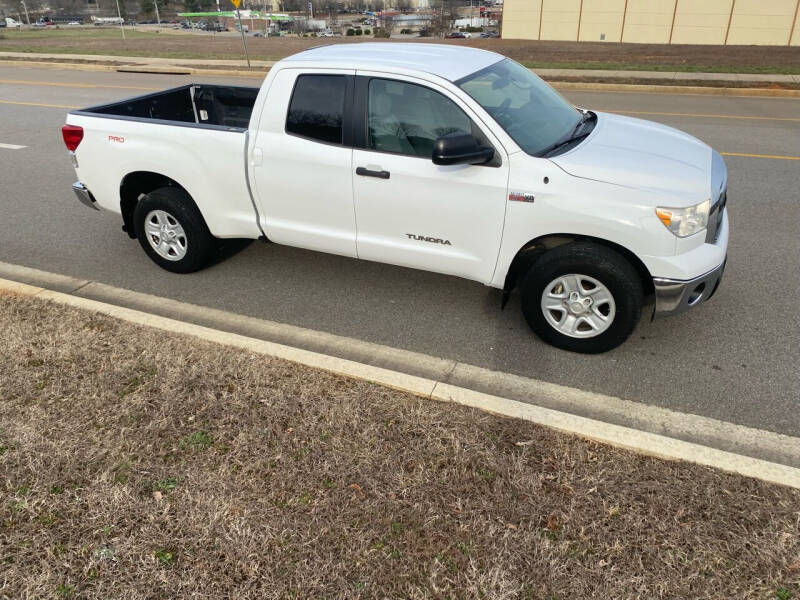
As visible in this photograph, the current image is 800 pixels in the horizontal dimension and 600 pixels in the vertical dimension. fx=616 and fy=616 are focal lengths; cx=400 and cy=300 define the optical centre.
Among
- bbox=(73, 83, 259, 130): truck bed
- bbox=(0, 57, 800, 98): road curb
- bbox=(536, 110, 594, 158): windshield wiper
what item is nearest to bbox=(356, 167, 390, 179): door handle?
bbox=(536, 110, 594, 158): windshield wiper

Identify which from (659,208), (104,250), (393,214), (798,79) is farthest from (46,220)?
(798,79)

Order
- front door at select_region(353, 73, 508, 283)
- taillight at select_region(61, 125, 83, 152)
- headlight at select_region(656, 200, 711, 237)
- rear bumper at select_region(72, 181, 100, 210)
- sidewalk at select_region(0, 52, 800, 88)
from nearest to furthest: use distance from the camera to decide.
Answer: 1. headlight at select_region(656, 200, 711, 237)
2. front door at select_region(353, 73, 508, 283)
3. taillight at select_region(61, 125, 83, 152)
4. rear bumper at select_region(72, 181, 100, 210)
5. sidewalk at select_region(0, 52, 800, 88)

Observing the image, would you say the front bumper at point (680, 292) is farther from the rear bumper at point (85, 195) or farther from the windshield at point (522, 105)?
the rear bumper at point (85, 195)

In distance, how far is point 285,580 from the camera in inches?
101

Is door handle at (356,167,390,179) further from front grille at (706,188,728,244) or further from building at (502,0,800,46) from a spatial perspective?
building at (502,0,800,46)

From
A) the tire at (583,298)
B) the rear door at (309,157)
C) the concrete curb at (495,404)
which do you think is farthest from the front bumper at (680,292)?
the rear door at (309,157)

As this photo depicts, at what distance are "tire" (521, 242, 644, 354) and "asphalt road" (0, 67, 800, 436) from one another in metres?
0.17

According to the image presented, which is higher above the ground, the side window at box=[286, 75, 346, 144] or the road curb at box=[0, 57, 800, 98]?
the side window at box=[286, 75, 346, 144]

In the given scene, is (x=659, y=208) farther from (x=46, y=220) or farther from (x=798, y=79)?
(x=798, y=79)

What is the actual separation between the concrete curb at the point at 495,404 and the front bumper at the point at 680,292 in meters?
0.93

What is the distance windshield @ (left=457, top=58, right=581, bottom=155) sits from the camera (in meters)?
4.05

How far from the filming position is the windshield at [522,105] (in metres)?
4.05

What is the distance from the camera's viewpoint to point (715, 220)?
152 inches

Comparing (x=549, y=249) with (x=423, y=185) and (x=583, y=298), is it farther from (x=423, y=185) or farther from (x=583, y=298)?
(x=423, y=185)
